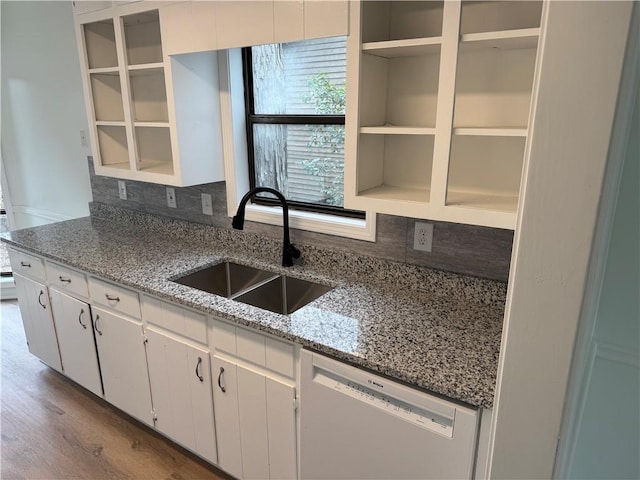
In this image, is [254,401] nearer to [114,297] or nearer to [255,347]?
[255,347]

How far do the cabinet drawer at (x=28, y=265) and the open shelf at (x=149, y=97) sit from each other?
977 millimetres

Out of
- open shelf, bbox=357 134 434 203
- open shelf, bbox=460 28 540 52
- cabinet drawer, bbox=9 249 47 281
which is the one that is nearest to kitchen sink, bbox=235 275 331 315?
open shelf, bbox=357 134 434 203

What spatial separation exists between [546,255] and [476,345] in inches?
31.0

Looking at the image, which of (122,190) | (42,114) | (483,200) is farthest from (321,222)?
(42,114)

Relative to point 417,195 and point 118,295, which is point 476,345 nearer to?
point 417,195

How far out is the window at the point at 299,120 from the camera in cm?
195

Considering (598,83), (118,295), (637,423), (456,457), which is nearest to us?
(598,83)

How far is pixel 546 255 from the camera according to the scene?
0.61 m

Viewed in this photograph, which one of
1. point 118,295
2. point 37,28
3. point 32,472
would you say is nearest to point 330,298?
point 118,295

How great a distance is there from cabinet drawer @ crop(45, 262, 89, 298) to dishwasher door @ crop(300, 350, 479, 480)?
4.50ft

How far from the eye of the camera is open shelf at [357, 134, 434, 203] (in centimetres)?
158

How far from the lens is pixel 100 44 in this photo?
234 centimetres

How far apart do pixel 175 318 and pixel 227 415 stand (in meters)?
0.45

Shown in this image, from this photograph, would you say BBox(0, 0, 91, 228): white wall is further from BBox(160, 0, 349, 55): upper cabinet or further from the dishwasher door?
the dishwasher door
